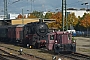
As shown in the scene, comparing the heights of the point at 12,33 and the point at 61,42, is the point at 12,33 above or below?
below

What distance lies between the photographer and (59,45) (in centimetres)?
2430

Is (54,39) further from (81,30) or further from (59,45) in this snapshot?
(81,30)

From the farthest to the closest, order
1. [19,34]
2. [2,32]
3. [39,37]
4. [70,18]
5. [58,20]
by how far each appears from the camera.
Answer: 1. [70,18]
2. [58,20]
3. [2,32]
4. [19,34]
5. [39,37]

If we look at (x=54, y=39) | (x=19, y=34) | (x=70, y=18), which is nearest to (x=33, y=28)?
(x=54, y=39)

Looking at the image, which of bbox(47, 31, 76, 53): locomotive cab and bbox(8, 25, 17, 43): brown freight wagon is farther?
bbox(8, 25, 17, 43): brown freight wagon

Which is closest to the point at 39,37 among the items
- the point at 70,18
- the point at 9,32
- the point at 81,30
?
the point at 9,32

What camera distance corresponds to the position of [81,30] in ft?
326

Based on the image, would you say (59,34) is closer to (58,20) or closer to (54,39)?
(54,39)

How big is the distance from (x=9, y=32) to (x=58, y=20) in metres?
36.5

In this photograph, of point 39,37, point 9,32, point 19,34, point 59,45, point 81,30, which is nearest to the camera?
point 59,45

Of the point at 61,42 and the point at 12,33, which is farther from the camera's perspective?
the point at 12,33

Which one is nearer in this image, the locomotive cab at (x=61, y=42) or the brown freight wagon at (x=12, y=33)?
the locomotive cab at (x=61, y=42)

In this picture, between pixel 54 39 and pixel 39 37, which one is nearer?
pixel 54 39

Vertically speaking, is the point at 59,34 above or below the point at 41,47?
above
